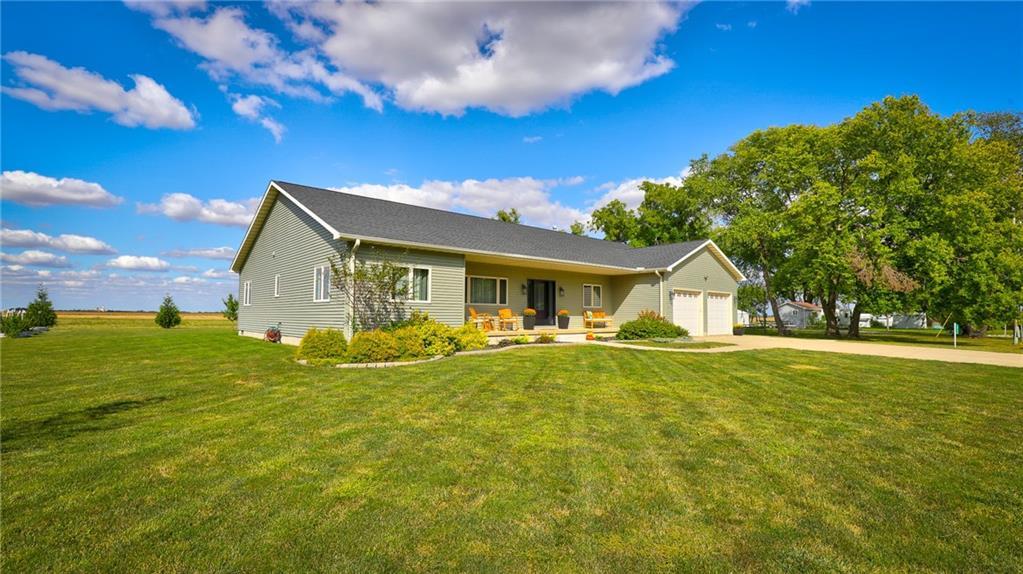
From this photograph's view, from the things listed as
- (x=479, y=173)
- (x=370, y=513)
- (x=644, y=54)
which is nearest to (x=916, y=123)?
(x=644, y=54)

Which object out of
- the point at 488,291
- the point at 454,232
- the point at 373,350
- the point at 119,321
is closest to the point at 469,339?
the point at 373,350

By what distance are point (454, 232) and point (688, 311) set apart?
41.8 ft

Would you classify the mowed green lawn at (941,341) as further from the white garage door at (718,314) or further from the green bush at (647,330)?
the green bush at (647,330)

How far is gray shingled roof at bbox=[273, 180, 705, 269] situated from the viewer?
14508 millimetres

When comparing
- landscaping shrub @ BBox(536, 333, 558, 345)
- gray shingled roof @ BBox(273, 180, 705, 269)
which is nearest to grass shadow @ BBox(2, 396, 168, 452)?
gray shingled roof @ BBox(273, 180, 705, 269)

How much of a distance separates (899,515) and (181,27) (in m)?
18.3

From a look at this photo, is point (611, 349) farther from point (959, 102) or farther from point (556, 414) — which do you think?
point (959, 102)

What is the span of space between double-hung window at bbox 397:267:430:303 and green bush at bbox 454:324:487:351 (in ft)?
6.06

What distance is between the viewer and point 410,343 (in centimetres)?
1131

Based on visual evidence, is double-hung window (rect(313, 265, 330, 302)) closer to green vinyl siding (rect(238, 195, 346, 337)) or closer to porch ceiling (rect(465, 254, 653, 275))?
green vinyl siding (rect(238, 195, 346, 337))

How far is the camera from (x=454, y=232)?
17.1 m

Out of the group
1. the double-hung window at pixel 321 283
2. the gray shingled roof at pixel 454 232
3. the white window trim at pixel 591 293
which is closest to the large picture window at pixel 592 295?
the white window trim at pixel 591 293

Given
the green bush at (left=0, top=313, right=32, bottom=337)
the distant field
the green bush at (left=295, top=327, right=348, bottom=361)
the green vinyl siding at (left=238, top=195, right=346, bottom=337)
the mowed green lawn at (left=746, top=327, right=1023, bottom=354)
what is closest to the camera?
the green bush at (left=295, top=327, right=348, bottom=361)

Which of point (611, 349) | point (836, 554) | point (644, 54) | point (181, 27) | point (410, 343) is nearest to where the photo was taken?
point (836, 554)
